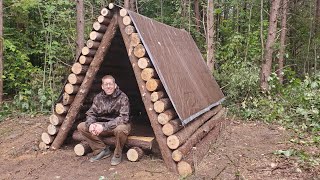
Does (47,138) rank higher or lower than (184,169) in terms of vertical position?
higher

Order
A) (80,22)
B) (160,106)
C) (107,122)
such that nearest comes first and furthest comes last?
(160,106) → (107,122) → (80,22)

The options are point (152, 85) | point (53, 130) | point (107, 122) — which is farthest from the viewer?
point (53, 130)

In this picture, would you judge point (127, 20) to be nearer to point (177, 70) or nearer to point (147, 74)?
point (147, 74)

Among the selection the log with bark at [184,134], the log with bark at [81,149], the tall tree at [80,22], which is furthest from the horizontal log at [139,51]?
the tall tree at [80,22]

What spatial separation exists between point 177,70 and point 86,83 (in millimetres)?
1756

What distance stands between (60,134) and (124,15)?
264 centimetres

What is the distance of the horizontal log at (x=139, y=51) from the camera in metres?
5.43

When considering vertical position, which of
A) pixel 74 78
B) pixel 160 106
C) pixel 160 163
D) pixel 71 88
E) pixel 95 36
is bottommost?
pixel 160 163

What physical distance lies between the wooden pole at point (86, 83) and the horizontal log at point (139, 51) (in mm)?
691

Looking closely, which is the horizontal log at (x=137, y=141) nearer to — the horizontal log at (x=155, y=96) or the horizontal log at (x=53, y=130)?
the horizontal log at (x=155, y=96)

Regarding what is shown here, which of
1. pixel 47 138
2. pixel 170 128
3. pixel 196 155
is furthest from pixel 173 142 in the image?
pixel 47 138

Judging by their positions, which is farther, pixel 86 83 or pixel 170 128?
pixel 86 83

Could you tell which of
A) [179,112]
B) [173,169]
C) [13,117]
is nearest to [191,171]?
[173,169]

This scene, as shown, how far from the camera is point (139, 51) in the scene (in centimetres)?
546
